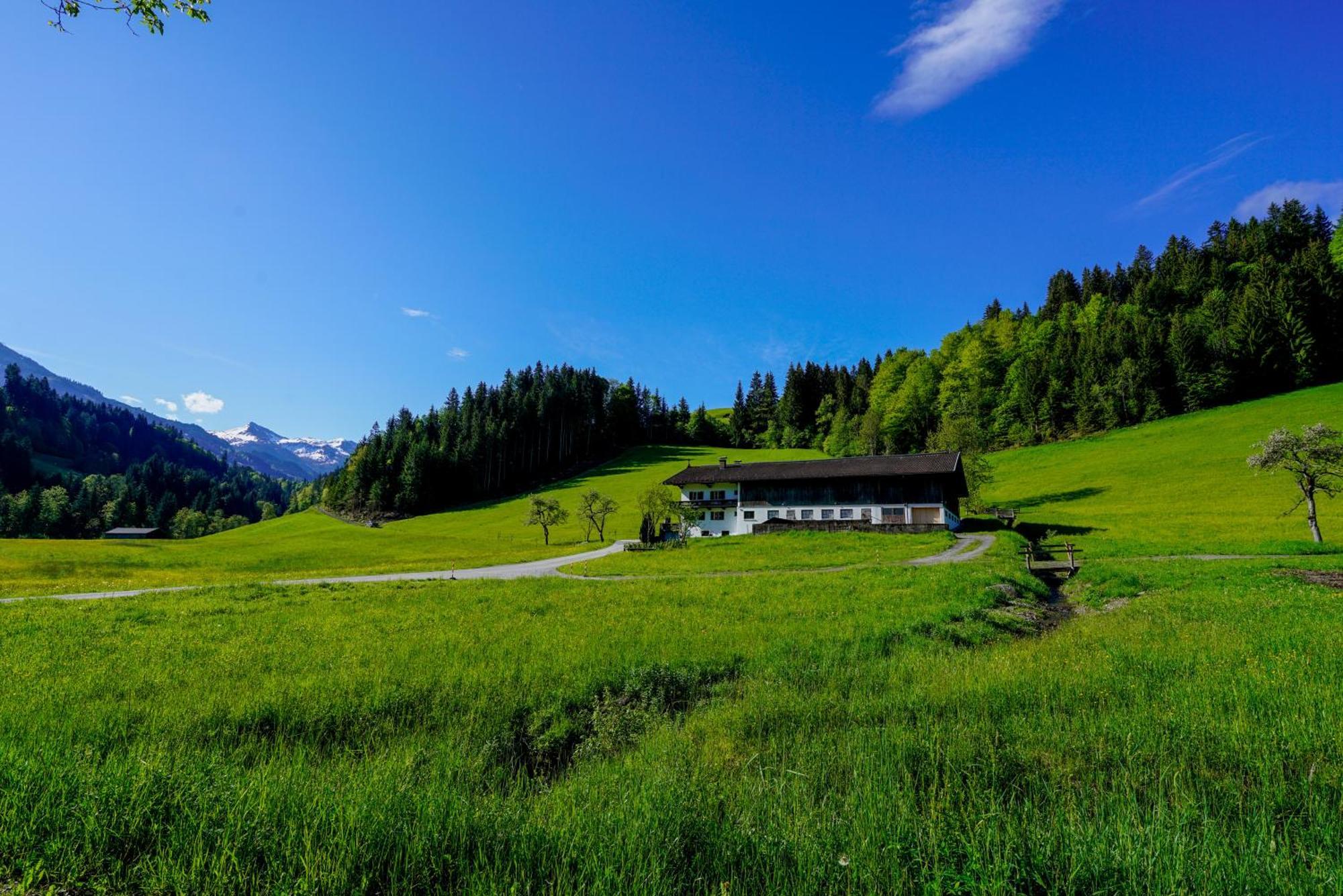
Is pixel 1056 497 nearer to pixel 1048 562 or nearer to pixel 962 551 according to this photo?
pixel 962 551

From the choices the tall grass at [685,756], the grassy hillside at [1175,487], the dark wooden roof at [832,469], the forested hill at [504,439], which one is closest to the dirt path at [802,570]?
the grassy hillside at [1175,487]

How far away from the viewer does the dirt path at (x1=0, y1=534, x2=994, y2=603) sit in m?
23.7

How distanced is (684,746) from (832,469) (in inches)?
2114

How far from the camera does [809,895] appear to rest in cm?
356

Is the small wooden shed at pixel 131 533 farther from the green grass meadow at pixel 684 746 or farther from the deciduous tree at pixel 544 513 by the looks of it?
the green grass meadow at pixel 684 746

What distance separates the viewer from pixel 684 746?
268 inches

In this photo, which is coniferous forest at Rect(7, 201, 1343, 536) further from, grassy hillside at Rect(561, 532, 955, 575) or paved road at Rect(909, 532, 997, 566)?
grassy hillside at Rect(561, 532, 955, 575)

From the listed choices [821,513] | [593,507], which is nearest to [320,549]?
[593,507]

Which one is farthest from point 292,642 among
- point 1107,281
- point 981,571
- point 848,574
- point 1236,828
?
point 1107,281

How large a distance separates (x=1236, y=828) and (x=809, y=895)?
361 cm

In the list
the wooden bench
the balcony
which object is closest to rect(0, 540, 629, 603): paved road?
the balcony

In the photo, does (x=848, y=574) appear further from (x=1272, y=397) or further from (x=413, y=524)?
(x=1272, y=397)

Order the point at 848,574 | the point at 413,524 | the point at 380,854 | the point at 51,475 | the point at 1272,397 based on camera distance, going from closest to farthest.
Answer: the point at 380,854, the point at 848,574, the point at 1272,397, the point at 413,524, the point at 51,475

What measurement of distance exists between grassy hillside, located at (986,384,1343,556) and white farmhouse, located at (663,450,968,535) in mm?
9883
